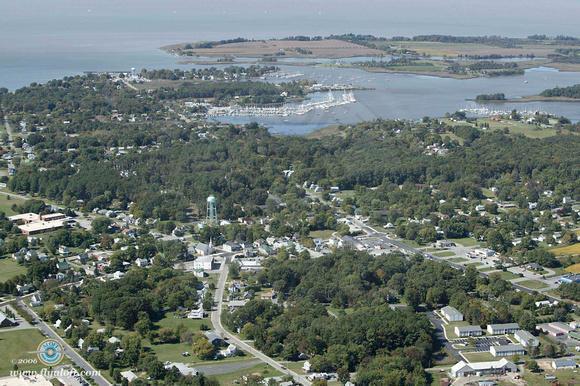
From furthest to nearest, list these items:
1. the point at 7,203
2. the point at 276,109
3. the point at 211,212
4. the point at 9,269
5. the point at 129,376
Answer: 1. the point at 276,109
2. the point at 7,203
3. the point at 211,212
4. the point at 9,269
5. the point at 129,376

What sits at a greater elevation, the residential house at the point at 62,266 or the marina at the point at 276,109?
the marina at the point at 276,109

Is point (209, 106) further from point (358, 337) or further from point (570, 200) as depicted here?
point (358, 337)

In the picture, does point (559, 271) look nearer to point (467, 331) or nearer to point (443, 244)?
point (443, 244)

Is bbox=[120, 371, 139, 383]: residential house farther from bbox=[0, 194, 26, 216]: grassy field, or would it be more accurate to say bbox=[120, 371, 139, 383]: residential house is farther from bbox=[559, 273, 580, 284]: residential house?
bbox=[0, 194, 26, 216]: grassy field

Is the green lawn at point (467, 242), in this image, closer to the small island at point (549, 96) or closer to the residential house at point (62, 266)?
the residential house at point (62, 266)

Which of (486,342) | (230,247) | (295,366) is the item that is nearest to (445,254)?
(486,342)

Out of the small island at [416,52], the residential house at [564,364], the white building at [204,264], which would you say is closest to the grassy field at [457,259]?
the residential house at [564,364]
